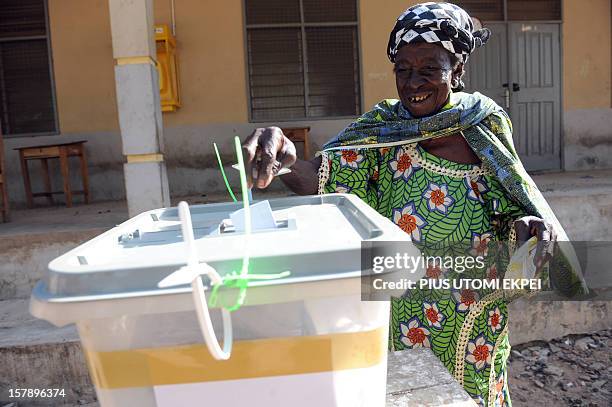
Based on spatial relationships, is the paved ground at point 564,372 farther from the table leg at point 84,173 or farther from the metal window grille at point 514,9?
the table leg at point 84,173

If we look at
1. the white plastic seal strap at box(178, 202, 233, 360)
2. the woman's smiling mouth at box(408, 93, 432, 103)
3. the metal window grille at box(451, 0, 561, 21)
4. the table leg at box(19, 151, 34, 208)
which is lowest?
the table leg at box(19, 151, 34, 208)

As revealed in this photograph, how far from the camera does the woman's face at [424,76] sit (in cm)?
148

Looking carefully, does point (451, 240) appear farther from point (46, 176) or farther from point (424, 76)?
point (46, 176)

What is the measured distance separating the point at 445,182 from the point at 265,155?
0.65 meters

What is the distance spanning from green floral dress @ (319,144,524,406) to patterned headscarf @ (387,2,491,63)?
306 mm

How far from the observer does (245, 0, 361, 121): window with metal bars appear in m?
6.17

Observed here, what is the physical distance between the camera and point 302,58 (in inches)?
247

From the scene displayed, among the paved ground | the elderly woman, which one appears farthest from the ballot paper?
the paved ground

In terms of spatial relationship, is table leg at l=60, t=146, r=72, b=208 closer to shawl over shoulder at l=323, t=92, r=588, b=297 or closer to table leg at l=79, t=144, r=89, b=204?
table leg at l=79, t=144, r=89, b=204

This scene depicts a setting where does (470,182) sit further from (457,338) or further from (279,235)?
(279,235)

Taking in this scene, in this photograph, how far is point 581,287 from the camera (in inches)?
59.2

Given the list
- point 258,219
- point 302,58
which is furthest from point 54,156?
point 258,219

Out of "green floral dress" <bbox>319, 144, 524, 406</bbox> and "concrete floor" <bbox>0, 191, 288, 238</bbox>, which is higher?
"green floral dress" <bbox>319, 144, 524, 406</bbox>

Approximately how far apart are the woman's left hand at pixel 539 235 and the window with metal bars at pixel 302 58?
17.0 feet
